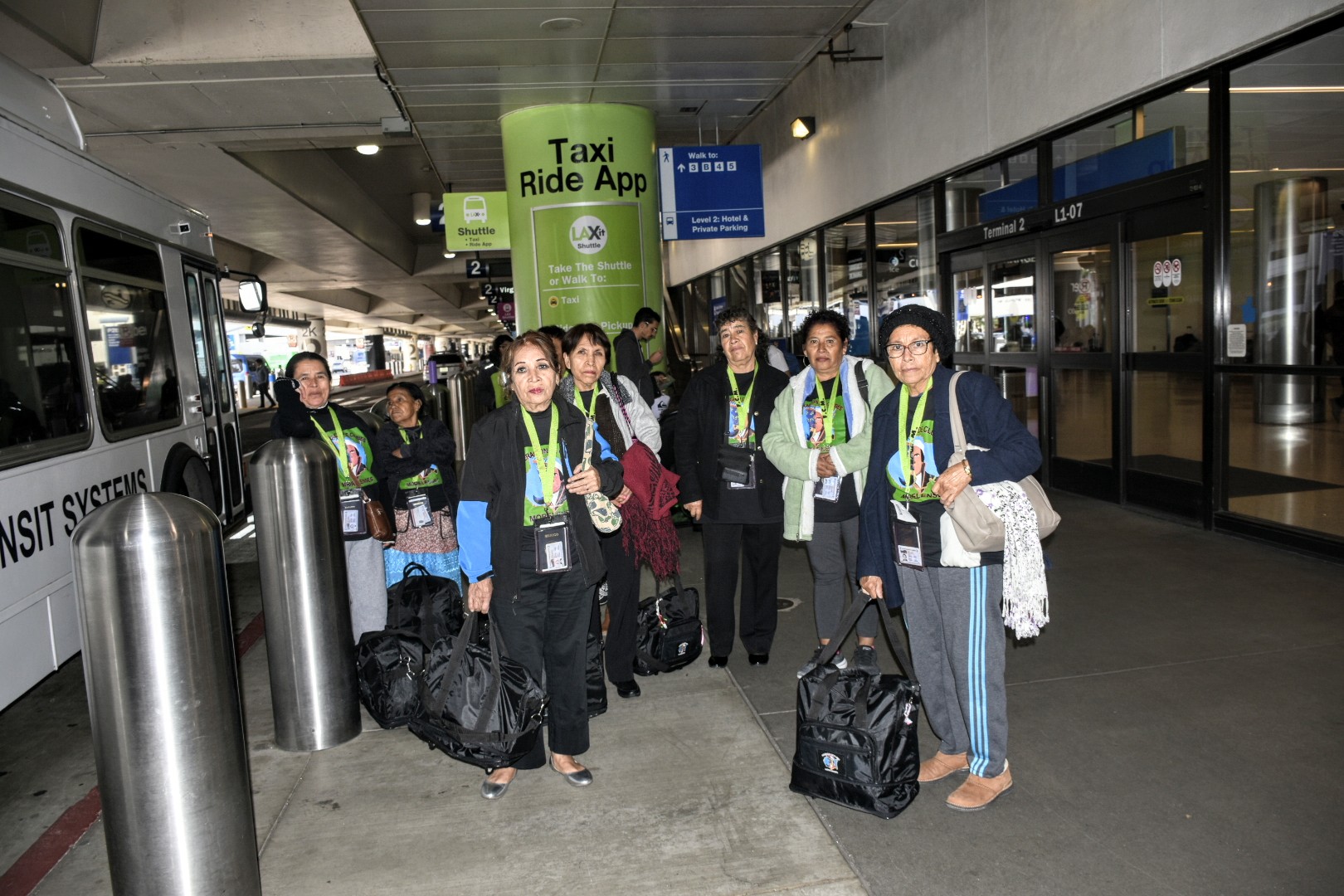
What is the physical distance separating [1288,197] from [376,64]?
8.84 metres

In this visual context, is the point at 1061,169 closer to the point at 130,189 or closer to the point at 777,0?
the point at 777,0

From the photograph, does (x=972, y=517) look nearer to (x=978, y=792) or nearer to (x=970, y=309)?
(x=978, y=792)

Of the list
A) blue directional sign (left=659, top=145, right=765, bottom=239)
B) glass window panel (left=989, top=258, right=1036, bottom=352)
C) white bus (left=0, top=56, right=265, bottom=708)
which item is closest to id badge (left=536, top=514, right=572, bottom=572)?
white bus (left=0, top=56, right=265, bottom=708)

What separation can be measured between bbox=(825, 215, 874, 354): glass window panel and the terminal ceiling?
2095 mm

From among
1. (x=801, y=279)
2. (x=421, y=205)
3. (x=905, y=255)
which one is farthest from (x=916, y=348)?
(x=421, y=205)

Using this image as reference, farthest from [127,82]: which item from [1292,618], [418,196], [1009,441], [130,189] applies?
[418,196]

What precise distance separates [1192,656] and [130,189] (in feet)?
22.8

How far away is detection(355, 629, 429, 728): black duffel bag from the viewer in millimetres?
4578

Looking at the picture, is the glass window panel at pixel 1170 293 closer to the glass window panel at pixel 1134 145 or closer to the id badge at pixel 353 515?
the glass window panel at pixel 1134 145

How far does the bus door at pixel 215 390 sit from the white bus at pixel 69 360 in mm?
101

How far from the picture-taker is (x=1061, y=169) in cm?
885

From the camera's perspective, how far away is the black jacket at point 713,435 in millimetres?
4977

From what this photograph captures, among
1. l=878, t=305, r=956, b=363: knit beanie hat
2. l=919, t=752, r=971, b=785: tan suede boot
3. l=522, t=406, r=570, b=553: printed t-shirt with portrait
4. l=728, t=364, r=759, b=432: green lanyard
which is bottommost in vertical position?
l=919, t=752, r=971, b=785: tan suede boot

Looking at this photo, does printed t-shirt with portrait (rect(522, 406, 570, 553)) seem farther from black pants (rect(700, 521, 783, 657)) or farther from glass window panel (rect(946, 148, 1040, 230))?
glass window panel (rect(946, 148, 1040, 230))
